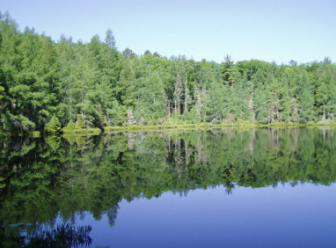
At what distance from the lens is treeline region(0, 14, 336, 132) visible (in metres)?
39.2

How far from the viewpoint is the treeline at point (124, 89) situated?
129 ft

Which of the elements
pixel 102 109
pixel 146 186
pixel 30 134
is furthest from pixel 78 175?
pixel 102 109

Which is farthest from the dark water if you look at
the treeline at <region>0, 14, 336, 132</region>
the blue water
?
the treeline at <region>0, 14, 336, 132</region>

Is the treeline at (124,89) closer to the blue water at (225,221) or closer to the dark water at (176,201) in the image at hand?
the dark water at (176,201)

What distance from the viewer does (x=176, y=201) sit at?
11656 millimetres

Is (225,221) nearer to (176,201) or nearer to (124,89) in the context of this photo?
(176,201)

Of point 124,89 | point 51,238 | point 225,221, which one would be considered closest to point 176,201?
point 225,221

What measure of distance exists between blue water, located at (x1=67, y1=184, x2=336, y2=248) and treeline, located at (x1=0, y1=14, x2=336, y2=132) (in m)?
27.7

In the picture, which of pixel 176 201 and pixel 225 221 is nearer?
pixel 225 221

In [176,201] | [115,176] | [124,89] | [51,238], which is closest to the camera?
[51,238]

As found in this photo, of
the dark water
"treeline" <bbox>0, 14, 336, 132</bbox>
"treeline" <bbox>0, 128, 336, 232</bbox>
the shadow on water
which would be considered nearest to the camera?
the shadow on water

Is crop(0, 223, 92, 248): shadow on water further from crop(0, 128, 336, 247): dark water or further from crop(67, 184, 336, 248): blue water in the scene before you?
crop(67, 184, 336, 248): blue water

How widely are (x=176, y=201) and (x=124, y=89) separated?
55.6 metres

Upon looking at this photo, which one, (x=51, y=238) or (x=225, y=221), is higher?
(x=51, y=238)
